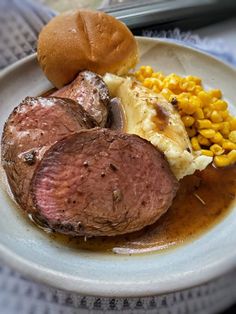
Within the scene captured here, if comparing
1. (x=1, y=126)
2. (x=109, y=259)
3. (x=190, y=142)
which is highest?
(x=1, y=126)

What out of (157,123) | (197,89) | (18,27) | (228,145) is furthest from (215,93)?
(18,27)

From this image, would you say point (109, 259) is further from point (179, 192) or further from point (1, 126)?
point (1, 126)

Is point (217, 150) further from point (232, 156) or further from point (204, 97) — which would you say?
point (204, 97)

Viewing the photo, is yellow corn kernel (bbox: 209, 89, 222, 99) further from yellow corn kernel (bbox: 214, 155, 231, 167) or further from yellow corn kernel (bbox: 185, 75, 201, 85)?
yellow corn kernel (bbox: 214, 155, 231, 167)

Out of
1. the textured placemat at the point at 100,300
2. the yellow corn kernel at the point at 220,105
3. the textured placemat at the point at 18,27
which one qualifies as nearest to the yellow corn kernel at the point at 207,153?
the yellow corn kernel at the point at 220,105

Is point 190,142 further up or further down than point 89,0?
further down

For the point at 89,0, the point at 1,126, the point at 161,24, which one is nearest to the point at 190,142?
the point at 1,126

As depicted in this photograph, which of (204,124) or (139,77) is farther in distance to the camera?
(139,77)
